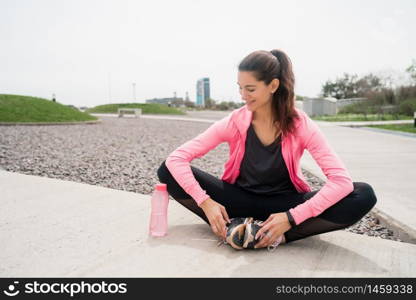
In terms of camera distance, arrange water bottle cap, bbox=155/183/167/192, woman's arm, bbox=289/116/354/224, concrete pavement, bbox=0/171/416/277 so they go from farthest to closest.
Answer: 1. water bottle cap, bbox=155/183/167/192
2. woman's arm, bbox=289/116/354/224
3. concrete pavement, bbox=0/171/416/277

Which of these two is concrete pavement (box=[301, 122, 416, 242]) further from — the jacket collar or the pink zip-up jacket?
the jacket collar

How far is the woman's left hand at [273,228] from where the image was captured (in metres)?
2.29

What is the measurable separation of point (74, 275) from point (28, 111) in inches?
600

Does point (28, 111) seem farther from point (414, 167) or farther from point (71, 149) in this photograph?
point (414, 167)

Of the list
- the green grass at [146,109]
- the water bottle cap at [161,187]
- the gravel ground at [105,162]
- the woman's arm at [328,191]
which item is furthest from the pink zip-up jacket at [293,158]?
the green grass at [146,109]

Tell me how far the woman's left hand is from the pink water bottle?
72 cm

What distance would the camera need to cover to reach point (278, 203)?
2.56m

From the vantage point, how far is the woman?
7.56 feet

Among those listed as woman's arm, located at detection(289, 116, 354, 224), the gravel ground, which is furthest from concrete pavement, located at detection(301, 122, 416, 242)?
woman's arm, located at detection(289, 116, 354, 224)

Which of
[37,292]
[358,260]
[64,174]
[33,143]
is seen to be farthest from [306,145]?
[33,143]

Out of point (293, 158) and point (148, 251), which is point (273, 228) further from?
point (148, 251)

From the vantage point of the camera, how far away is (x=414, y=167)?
5.32 metres

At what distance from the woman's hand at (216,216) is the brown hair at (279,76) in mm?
661

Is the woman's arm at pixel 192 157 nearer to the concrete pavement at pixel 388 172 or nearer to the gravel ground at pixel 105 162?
the gravel ground at pixel 105 162
